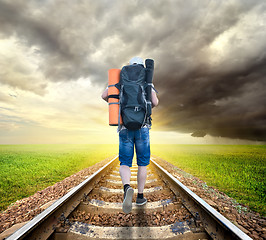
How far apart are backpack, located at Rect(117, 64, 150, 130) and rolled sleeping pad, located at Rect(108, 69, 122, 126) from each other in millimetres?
90

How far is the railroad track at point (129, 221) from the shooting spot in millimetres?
1840

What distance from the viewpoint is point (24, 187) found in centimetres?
478

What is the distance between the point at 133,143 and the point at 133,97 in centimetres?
78

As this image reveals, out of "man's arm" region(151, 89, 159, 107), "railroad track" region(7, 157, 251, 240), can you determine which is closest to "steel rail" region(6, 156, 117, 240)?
"railroad track" region(7, 157, 251, 240)

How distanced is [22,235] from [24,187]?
3.99m

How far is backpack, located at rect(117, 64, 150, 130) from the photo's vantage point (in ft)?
7.99

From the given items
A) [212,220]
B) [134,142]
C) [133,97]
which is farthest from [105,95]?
[212,220]

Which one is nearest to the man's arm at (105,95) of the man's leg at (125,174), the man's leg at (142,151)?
the man's leg at (142,151)

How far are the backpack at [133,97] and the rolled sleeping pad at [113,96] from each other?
90 millimetres

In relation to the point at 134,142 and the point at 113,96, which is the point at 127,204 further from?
the point at 113,96

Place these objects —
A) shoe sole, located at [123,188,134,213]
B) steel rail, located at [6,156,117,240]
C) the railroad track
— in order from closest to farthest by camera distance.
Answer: steel rail, located at [6,156,117,240]
the railroad track
shoe sole, located at [123,188,134,213]

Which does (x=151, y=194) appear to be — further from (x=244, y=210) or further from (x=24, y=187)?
(x=24, y=187)

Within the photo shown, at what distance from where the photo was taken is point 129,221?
2.32 m

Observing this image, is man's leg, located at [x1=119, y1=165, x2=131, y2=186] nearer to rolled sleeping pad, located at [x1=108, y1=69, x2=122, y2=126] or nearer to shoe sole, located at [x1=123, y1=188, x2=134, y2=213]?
shoe sole, located at [x1=123, y1=188, x2=134, y2=213]
